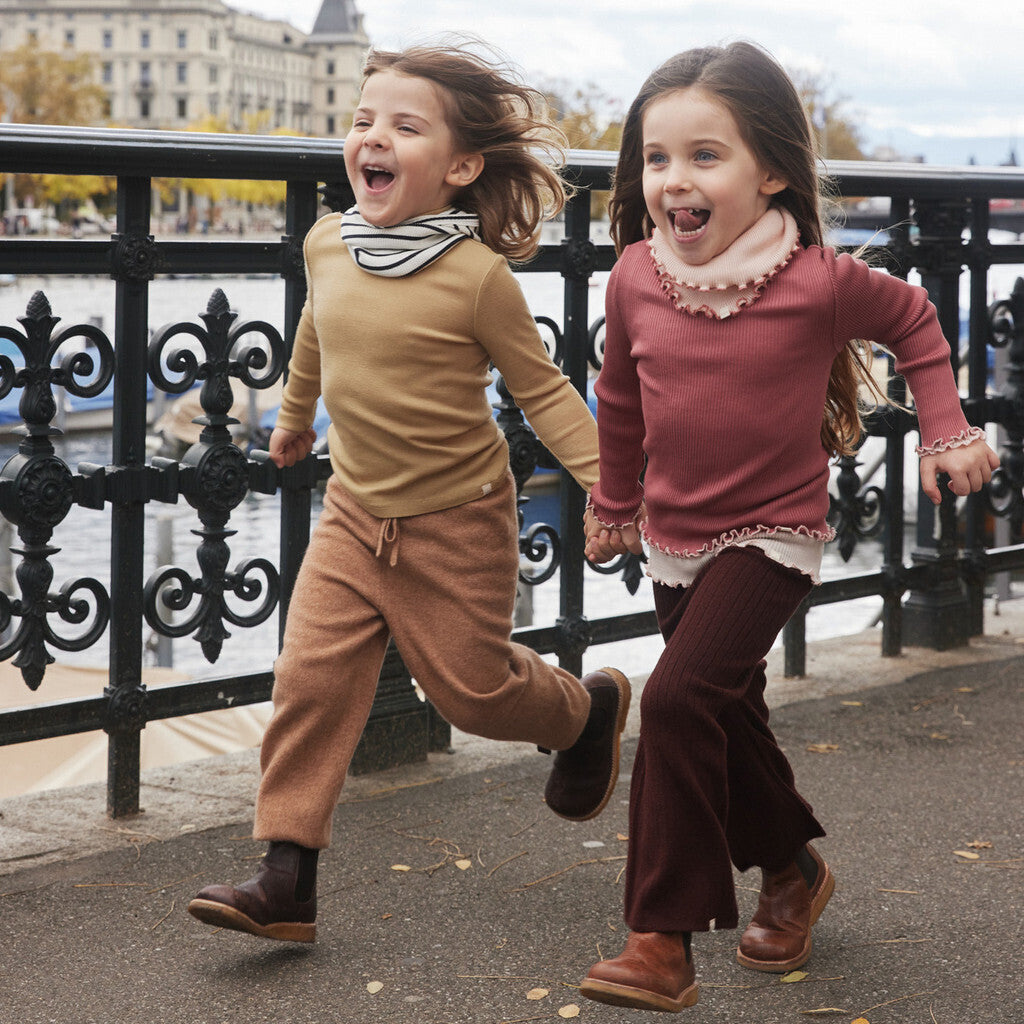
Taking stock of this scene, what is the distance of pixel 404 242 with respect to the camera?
2.69 metres

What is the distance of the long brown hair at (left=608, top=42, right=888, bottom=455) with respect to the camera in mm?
2471

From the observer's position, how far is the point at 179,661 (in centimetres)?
1859

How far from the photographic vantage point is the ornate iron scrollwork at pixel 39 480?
10.4ft

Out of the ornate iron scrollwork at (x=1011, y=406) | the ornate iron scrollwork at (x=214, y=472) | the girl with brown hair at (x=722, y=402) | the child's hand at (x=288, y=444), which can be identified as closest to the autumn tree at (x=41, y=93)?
the ornate iron scrollwork at (x=1011, y=406)

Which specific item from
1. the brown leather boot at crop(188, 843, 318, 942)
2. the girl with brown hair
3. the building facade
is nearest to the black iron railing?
the brown leather boot at crop(188, 843, 318, 942)

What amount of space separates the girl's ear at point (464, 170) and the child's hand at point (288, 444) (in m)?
0.61

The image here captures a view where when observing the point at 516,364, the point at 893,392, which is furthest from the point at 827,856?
the point at 893,392

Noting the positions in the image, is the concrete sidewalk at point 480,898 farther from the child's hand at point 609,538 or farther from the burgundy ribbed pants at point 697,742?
the child's hand at point 609,538

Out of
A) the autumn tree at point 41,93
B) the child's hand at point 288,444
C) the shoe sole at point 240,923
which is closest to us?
the shoe sole at point 240,923

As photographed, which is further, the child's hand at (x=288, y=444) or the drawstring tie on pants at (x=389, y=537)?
the child's hand at (x=288, y=444)

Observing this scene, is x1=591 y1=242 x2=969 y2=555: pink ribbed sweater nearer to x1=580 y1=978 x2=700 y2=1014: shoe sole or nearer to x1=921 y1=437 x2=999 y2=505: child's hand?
x1=921 y1=437 x2=999 y2=505: child's hand

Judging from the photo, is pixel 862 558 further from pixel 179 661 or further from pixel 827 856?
pixel 827 856

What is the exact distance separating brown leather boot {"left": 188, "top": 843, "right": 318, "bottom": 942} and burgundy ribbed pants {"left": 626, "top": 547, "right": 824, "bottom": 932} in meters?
0.62

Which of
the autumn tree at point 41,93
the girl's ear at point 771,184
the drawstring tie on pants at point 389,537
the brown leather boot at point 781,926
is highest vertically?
the autumn tree at point 41,93
